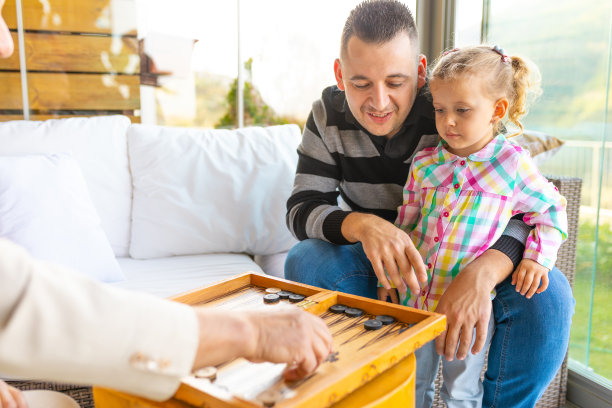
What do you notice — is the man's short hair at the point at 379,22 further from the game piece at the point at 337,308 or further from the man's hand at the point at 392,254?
the game piece at the point at 337,308

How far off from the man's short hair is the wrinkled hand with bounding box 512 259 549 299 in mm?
670

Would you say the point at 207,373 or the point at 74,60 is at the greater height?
the point at 74,60

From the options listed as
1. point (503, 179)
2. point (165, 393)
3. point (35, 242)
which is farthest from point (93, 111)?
point (165, 393)

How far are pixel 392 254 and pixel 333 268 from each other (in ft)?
0.92

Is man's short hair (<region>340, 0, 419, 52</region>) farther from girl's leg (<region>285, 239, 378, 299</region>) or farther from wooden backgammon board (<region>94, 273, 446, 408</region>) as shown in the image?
wooden backgammon board (<region>94, 273, 446, 408</region>)

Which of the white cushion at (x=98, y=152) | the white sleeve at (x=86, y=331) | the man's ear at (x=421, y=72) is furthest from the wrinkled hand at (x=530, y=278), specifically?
the white cushion at (x=98, y=152)

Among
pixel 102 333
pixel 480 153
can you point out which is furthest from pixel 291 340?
pixel 480 153

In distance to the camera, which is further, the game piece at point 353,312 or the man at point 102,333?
the game piece at point 353,312

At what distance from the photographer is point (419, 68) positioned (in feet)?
5.05

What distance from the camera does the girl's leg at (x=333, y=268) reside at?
54.8 inches

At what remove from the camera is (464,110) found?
50.6 inches

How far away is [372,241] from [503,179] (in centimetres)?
Answer: 37

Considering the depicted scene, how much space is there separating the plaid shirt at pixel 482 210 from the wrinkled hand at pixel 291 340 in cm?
61

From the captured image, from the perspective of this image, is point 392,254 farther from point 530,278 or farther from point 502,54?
point 502,54
